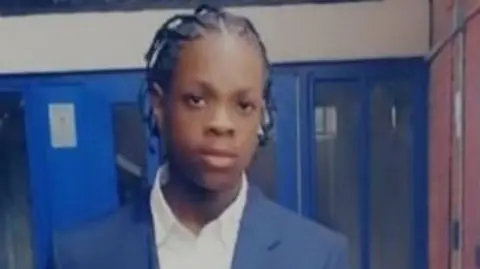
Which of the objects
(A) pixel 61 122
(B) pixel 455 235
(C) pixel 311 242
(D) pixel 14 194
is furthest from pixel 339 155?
(C) pixel 311 242

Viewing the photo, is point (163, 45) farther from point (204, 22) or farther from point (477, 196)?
point (477, 196)

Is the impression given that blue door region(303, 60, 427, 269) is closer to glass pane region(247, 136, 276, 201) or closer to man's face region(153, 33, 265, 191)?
glass pane region(247, 136, 276, 201)

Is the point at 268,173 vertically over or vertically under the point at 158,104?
under

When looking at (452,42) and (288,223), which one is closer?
(288,223)

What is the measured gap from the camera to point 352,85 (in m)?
3.38

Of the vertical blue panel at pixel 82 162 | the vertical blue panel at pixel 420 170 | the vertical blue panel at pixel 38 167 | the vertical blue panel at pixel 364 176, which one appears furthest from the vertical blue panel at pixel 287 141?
the vertical blue panel at pixel 38 167

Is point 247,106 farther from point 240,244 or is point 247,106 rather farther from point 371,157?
point 371,157

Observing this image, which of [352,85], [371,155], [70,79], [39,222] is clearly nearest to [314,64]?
[352,85]

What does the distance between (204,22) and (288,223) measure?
10.2 inches

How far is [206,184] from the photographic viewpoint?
39.2 inches

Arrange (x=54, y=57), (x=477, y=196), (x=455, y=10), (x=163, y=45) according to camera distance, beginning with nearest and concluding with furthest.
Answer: (x=163, y=45) → (x=477, y=196) → (x=455, y=10) → (x=54, y=57)

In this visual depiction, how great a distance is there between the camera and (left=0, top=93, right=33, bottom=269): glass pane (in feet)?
11.1

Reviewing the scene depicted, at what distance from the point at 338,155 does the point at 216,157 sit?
250 cm

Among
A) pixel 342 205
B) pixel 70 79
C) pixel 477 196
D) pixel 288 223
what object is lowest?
pixel 342 205
